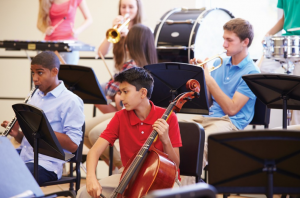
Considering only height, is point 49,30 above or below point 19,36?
above

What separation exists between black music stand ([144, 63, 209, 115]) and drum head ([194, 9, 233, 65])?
110 centimetres

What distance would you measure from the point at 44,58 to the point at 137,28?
3.36 ft

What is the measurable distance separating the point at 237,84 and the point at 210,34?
1106mm

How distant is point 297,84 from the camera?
97.4 inches

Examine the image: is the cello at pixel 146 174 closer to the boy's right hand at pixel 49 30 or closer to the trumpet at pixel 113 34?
the trumpet at pixel 113 34

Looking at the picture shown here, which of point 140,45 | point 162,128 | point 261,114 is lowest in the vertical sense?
point 261,114

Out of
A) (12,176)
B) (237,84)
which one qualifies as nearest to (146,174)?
(12,176)

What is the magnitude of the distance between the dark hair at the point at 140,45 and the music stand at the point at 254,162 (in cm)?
196

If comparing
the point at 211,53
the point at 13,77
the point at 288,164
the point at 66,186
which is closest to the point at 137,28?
the point at 211,53

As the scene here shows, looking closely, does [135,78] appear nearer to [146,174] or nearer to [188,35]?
[146,174]

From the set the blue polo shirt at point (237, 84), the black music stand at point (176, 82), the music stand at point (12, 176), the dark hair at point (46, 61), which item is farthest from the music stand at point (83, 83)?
the music stand at point (12, 176)

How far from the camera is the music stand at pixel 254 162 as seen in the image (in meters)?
1.70

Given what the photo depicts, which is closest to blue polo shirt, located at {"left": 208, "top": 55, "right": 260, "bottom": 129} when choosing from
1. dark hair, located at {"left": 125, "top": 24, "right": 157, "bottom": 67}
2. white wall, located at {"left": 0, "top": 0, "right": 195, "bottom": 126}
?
dark hair, located at {"left": 125, "top": 24, "right": 157, "bottom": 67}

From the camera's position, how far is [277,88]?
257cm
